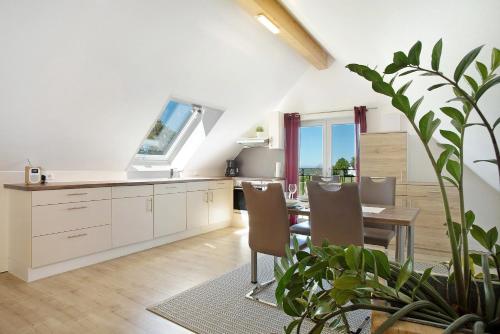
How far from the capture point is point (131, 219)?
3.90m

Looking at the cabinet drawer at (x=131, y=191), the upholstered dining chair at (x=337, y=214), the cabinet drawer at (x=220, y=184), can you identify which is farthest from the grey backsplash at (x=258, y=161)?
the upholstered dining chair at (x=337, y=214)

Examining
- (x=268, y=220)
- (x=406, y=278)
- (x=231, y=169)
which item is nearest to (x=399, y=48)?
(x=268, y=220)

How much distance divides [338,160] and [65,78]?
4133 millimetres

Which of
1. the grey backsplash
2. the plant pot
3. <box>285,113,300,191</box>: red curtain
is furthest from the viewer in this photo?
the grey backsplash

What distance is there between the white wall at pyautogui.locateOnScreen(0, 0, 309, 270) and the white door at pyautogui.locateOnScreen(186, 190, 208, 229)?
3.57 ft

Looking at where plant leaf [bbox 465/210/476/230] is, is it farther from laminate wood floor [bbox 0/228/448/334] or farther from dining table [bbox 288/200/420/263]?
laminate wood floor [bbox 0/228/448/334]

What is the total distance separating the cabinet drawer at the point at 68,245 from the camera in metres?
3.03

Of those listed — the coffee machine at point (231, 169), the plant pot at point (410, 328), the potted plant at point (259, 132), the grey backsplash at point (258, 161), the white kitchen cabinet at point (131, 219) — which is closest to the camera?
the plant pot at point (410, 328)

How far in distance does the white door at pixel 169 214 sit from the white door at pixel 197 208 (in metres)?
0.11

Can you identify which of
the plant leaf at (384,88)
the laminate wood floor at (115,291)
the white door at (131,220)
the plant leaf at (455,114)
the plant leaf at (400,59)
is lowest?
the laminate wood floor at (115,291)

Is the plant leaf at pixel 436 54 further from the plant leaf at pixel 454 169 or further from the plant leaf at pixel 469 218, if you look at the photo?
the plant leaf at pixel 469 218

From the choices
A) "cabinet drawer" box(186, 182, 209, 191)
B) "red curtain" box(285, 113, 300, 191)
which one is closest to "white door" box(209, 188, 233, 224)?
"cabinet drawer" box(186, 182, 209, 191)

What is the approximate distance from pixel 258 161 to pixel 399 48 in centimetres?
379

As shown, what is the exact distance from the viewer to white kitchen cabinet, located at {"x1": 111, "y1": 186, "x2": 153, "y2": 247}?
373 centimetres
